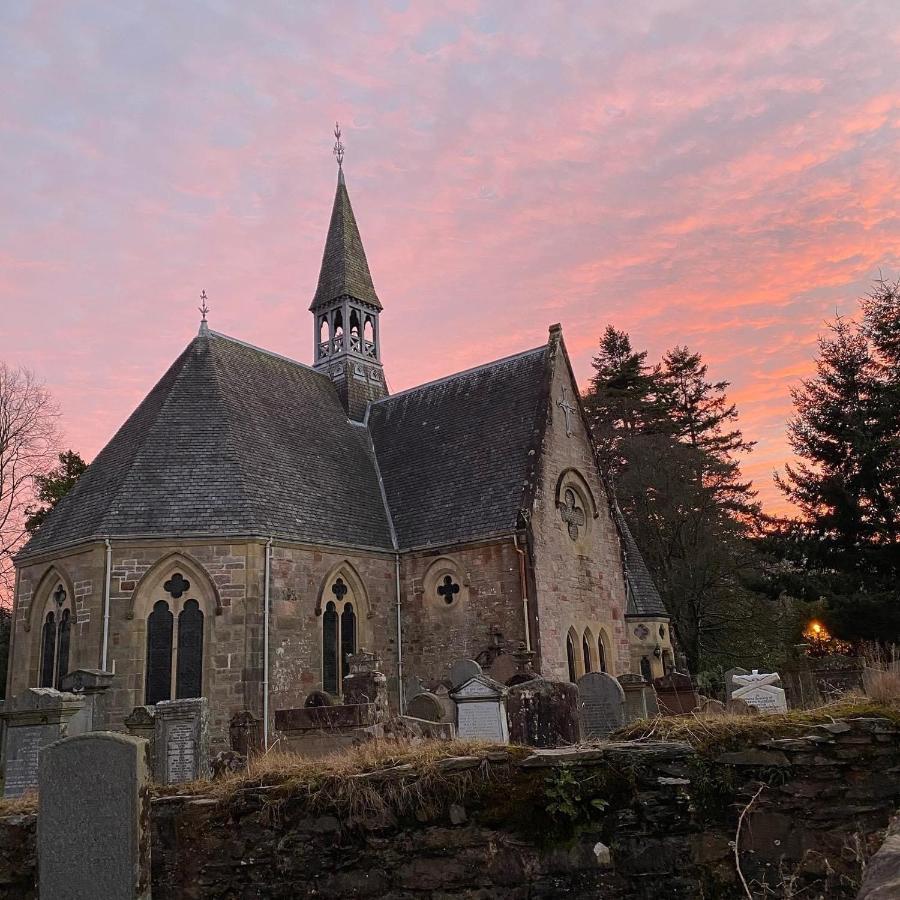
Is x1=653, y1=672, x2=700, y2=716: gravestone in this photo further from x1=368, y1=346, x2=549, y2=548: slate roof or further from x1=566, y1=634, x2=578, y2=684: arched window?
x1=368, y1=346, x2=549, y2=548: slate roof

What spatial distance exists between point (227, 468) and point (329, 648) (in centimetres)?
511

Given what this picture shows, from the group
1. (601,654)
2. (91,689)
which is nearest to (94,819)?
(91,689)

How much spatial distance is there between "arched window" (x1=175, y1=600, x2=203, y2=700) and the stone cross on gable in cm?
1150

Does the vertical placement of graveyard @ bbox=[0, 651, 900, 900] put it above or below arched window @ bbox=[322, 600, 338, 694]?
below

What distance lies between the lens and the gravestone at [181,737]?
11812 mm

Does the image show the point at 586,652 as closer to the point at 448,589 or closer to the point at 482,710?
the point at 448,589

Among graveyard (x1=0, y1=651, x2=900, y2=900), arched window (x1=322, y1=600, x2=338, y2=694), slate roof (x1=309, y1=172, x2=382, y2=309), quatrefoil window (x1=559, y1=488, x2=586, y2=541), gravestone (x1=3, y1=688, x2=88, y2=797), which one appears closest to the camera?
graveyard (x1=0, y1=651, x2=900, y2=900)

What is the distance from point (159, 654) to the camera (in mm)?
17703

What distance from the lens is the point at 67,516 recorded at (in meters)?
20.0

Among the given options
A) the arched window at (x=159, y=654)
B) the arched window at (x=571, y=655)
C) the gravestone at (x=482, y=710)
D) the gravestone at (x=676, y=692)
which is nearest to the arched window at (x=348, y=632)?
the arched window at (x=159, y=654)

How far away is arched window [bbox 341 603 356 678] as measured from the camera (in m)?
20.2

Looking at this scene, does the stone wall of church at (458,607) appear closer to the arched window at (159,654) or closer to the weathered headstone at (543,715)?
the arched window at (159,654)

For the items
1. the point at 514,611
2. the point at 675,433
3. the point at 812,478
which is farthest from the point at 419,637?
the point at 675,433

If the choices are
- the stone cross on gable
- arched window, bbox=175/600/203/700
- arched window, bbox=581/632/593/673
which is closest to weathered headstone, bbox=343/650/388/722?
arched window, bbox=175/600/203/700
